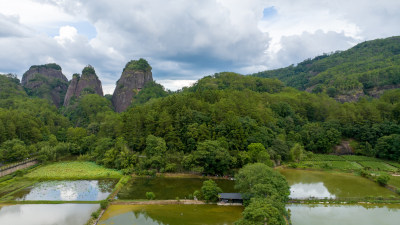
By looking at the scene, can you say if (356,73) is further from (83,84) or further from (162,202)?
(83,84)

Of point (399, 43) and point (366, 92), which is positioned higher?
point (399, 43)

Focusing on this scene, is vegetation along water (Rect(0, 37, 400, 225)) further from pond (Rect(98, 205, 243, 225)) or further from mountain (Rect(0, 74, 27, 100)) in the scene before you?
mountain (Rect(0, 74, 27, 100))

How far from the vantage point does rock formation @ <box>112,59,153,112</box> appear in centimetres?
6912

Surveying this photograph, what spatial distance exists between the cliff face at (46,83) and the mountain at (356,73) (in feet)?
284

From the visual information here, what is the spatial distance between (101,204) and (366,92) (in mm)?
69857

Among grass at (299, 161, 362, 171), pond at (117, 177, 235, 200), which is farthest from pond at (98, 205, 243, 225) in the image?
grass at (299, 161, 362, 171)

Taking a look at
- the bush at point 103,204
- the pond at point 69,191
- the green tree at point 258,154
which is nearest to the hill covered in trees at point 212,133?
the green tree at point 258,154

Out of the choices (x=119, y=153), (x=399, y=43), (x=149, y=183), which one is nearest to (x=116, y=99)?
(x=119, y=153)

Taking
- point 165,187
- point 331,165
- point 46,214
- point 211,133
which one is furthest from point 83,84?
point 331,165

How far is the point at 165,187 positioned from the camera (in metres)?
26.6

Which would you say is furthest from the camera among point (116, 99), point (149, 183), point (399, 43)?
point (399, 43)

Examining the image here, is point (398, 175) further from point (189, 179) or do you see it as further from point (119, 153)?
point (119, 153)

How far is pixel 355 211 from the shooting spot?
20.8m

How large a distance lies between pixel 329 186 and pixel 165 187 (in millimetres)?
19461
